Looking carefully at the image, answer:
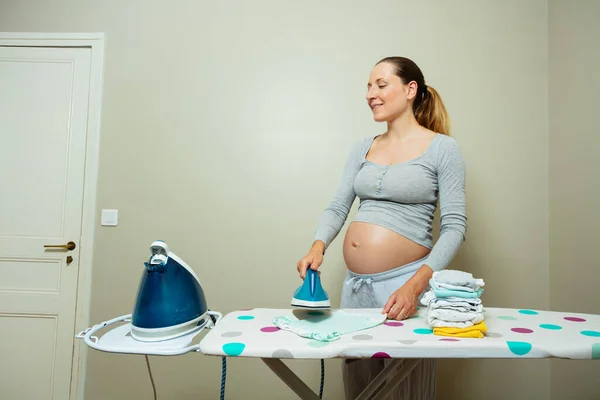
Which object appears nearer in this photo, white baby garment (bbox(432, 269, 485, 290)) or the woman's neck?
white baby garment (bbox(432, 269, 485, 290))

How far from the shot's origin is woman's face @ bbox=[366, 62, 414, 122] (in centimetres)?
137

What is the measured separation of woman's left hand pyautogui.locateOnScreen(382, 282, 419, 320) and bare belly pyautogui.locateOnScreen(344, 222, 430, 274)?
187mm

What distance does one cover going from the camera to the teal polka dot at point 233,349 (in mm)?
811

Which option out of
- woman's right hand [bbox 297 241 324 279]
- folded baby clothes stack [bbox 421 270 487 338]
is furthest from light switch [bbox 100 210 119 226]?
folded baby clothes stack [bbox 421 270 487 338]

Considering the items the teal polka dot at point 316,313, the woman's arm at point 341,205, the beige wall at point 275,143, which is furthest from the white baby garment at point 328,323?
the beige wall at point 275,143

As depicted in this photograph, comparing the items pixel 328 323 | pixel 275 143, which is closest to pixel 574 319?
pixel 328 323

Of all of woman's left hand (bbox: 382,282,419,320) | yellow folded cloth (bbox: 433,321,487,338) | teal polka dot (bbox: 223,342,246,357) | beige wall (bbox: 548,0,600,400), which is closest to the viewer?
teal polka dot (bbox: 223,342,246,357)

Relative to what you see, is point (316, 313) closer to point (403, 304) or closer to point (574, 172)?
point (403, 304)

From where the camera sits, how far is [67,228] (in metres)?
2.18

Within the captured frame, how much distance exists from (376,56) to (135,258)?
167cm

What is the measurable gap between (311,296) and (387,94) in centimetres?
75

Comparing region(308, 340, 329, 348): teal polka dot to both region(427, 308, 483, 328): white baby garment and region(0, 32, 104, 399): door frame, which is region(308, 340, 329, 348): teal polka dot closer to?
region(427, 308, 483, 328): white baby garment

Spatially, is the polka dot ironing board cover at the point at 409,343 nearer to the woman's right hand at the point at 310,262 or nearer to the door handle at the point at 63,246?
the woman's right hand at the point at 310,262

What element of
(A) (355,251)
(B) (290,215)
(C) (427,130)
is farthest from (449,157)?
(B) (290,215)
